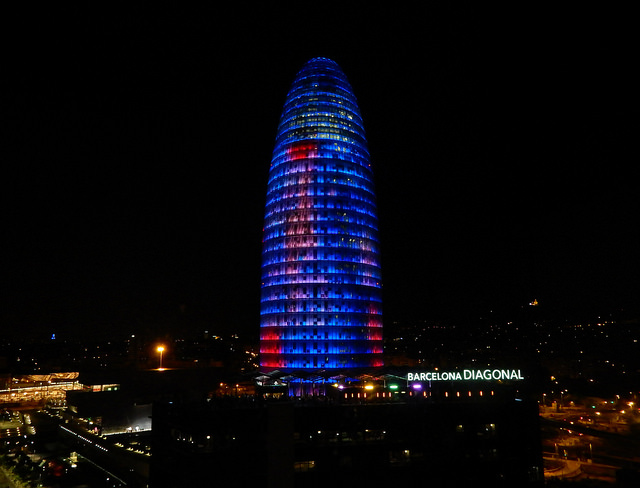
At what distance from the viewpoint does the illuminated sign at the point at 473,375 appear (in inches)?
2852

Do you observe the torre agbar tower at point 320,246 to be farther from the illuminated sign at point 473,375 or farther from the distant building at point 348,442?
the distant building at point 348,442

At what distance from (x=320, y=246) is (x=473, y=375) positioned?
52.3 m

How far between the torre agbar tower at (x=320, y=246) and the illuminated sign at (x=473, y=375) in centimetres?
4007

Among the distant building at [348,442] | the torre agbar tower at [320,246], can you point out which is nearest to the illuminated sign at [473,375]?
the distant building at [348,442]

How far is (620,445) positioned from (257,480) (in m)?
76.3

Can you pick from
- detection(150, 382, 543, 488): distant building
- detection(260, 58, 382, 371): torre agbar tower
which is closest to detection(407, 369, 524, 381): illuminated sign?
detection(150, 382, 543, 488): distant building

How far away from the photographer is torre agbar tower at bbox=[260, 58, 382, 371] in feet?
372

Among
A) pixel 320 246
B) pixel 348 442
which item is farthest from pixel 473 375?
pixel 320 246

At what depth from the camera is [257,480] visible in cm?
5522

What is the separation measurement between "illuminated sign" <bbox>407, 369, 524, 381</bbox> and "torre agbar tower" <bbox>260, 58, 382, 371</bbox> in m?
40.1

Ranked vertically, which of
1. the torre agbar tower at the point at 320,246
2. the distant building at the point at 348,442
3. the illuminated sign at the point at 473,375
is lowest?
the distant building at the point at 348,442

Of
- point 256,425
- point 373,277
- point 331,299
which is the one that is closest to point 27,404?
point 331,299

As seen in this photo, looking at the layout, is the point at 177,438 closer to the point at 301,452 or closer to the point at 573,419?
the point at 301,452

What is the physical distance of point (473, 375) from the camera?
72.5 m
